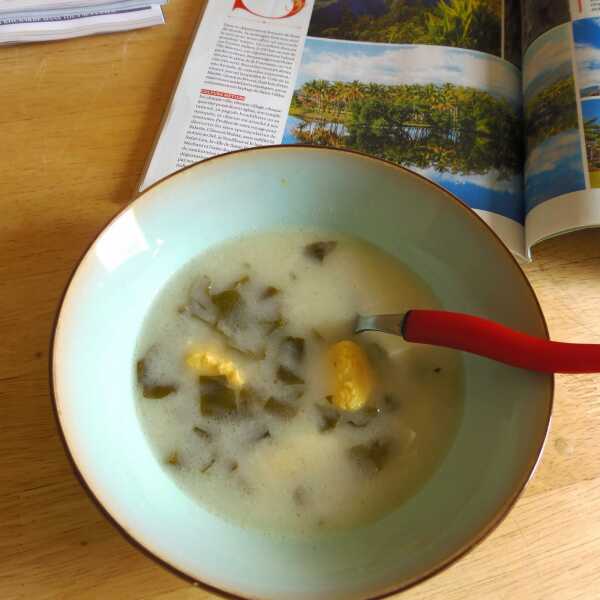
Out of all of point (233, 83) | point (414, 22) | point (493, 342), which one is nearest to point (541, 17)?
point (414, 22)

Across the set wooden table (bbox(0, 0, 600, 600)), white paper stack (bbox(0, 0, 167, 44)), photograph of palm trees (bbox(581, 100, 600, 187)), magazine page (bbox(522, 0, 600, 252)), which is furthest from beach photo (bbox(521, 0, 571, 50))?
white paper stack (bbox(0, 0, 167, 44))

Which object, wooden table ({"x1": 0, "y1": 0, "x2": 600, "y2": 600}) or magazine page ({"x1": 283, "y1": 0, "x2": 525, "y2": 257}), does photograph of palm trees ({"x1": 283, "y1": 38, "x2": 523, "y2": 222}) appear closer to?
magazine page ({"x1": 283, "y1": 0, "x2": 525, "y2": 257})

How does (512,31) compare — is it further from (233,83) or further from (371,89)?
(233,83)

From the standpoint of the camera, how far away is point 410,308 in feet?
2.13

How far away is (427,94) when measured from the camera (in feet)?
2.77

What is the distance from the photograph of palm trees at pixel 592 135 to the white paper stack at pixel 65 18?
2.09 ft

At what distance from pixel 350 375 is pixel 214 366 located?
142 millimetres

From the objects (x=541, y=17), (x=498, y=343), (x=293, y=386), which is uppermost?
(x=541, y=17)

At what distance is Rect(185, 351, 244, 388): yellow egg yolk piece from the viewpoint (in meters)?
0.61

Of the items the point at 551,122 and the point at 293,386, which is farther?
the point at 551,122

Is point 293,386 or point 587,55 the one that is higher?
point 587,55

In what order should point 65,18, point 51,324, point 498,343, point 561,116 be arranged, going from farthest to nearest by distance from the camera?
point 65,18 < point 561,116 < point 51,324 < point 498,343

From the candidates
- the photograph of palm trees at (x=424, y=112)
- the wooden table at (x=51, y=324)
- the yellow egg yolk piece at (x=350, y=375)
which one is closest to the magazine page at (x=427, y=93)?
the photograph of palm trees at (x=424, y=112)

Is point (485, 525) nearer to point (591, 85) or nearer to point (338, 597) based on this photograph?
point (338, 597)
